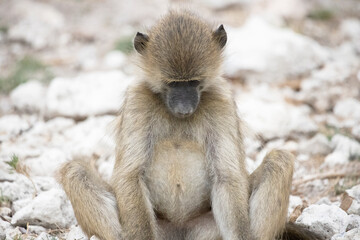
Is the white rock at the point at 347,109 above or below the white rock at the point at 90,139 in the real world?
above

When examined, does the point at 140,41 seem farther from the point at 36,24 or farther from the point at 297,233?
the point at 36,24

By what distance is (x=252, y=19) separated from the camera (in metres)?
12.0

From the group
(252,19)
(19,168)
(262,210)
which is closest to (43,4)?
(252,19)

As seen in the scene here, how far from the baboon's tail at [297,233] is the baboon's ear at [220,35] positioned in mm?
1810

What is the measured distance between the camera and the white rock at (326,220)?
5.32 m

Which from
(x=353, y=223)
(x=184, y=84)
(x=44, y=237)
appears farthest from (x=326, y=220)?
(x=44, y=237)

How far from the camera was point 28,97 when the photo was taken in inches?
376

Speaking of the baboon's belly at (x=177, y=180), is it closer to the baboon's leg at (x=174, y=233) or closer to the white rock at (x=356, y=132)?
the baboon's leg at (x=174, y=233)

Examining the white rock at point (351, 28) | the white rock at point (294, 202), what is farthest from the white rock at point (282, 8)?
the white rock at point (294, 202)

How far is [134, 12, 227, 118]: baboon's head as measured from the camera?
5219mm

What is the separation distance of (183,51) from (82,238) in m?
1.88

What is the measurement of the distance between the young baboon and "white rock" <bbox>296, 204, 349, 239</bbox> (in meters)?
0.14

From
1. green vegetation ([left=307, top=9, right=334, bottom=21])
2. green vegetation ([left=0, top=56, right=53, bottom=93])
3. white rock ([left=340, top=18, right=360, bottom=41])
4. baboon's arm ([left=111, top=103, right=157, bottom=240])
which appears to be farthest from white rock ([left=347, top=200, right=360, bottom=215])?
green vegetation ([left=307, top=9, right=334, bottom=21])

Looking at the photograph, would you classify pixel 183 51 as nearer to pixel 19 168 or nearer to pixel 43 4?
pixel 19 168
